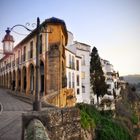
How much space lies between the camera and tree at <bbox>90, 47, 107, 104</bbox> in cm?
4312

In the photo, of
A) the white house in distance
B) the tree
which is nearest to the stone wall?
the white house in distance

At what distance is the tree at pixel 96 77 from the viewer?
141 feet

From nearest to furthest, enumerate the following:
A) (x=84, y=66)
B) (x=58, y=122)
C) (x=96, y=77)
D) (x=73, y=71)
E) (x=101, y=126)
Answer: (x=58, y=122) < (x=101, y=126) < (x=73, y=71) < (x=84, y=66) < (x=96, y=77)

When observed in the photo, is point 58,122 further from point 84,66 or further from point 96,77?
point 96,77

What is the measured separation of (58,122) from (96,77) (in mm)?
37463

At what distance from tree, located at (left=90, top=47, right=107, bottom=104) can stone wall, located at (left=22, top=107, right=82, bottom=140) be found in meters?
34.6

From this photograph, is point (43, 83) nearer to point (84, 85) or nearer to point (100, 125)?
point (100, 125)

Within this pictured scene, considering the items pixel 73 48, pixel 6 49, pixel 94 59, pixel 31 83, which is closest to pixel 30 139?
pixel 6 49

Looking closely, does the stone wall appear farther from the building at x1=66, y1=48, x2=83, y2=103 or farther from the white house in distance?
the white house in distance

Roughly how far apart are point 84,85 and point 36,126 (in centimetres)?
3546

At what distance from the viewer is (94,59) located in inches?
1823

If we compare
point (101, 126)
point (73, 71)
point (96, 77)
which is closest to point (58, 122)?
point (101, 126)

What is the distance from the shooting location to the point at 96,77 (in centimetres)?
4416

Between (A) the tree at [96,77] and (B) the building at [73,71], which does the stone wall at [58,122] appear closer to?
(B) the building at [73,71]
